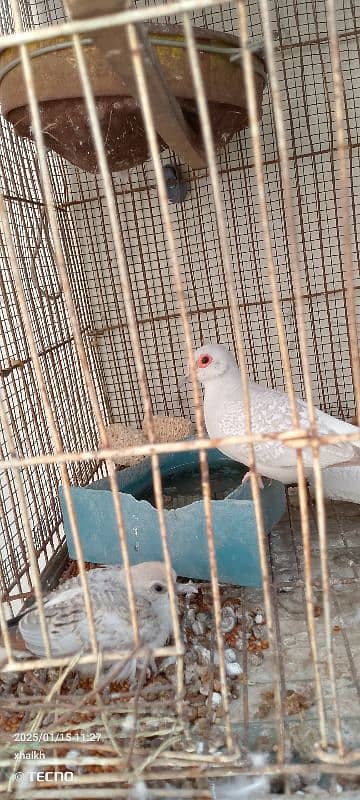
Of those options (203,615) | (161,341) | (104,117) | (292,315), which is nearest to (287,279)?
(292,315)

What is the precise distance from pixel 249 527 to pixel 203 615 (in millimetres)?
324

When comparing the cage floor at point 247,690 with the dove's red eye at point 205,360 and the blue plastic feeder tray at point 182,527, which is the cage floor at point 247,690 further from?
the dove's red eye at point 205,360

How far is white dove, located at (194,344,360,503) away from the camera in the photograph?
225 cm

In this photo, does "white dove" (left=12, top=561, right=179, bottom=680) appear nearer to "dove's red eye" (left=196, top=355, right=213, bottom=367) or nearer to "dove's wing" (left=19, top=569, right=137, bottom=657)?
"dove's wing" (left=19, top=569, right=137, bottom=657)

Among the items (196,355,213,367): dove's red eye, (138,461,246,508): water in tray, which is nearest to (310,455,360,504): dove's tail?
(138,461,246,508): water in tray

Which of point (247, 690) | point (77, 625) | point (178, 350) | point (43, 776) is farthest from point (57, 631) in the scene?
point (178, 350)

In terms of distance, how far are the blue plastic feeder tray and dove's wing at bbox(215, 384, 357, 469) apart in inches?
5.7

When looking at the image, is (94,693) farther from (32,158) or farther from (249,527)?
(32,158)

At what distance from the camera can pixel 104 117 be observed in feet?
6.46

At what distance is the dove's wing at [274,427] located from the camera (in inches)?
87.1

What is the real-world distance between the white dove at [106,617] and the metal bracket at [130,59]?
1.30 m

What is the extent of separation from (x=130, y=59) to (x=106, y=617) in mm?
1333

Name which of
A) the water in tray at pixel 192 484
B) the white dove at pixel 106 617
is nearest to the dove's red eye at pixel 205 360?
the water in tray at pixel 192 484

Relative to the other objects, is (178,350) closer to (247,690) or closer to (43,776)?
(247,690)
